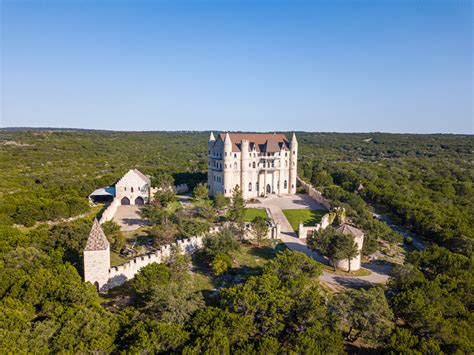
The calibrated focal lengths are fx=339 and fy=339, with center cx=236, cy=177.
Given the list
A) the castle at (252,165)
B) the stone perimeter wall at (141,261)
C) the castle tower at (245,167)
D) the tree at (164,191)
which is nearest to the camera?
the stone perimeter wall at (141,261)

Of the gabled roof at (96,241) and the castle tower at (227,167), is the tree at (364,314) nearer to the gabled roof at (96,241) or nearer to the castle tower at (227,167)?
the gabled roof at (96,241)

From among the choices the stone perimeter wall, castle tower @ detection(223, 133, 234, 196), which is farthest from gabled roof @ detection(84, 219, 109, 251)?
castle tower @ detection(223, 133, 234, 196)

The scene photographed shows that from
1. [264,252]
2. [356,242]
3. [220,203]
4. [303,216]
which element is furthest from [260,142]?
[356,242]

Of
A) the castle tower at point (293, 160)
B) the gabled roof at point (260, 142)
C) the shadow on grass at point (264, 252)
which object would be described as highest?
the gabled roof at point (260, 142)

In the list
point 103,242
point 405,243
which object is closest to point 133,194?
point 103,242

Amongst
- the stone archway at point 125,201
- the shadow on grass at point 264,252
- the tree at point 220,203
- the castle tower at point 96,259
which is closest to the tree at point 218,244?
the shadow on grass at point 264,252

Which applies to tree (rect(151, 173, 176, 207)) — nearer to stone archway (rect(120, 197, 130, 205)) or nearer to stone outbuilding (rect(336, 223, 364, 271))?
stone archway (rect(120, 197, 130, 205))

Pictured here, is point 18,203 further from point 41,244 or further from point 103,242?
point 103,242
